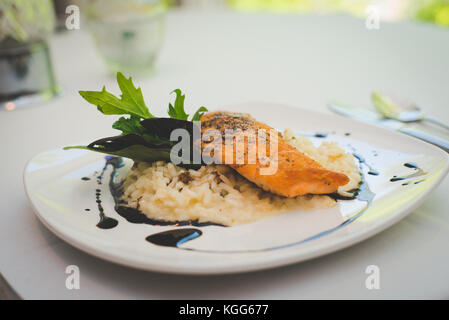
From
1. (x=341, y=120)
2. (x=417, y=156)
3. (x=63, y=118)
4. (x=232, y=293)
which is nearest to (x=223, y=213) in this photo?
(x=232, y=293)

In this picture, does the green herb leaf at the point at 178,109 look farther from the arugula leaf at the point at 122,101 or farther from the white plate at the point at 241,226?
the white plate at the point at 241,226

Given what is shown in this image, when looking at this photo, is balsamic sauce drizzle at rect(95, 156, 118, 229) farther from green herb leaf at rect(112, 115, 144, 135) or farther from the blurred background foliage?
the blurred background foliage

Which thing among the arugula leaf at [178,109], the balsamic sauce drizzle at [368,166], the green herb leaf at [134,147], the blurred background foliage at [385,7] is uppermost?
the blurred background foliage at [385,7]

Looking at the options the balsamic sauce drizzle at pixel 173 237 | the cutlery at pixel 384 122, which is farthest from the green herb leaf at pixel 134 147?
the cutlery at pixel 384 122

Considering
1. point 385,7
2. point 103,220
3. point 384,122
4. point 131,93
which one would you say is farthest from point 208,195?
point 385,7

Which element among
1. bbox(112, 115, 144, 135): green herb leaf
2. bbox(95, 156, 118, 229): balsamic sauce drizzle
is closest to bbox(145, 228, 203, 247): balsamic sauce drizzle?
bbox(95, 156, 118, 229): balsamic sauce drizzle
